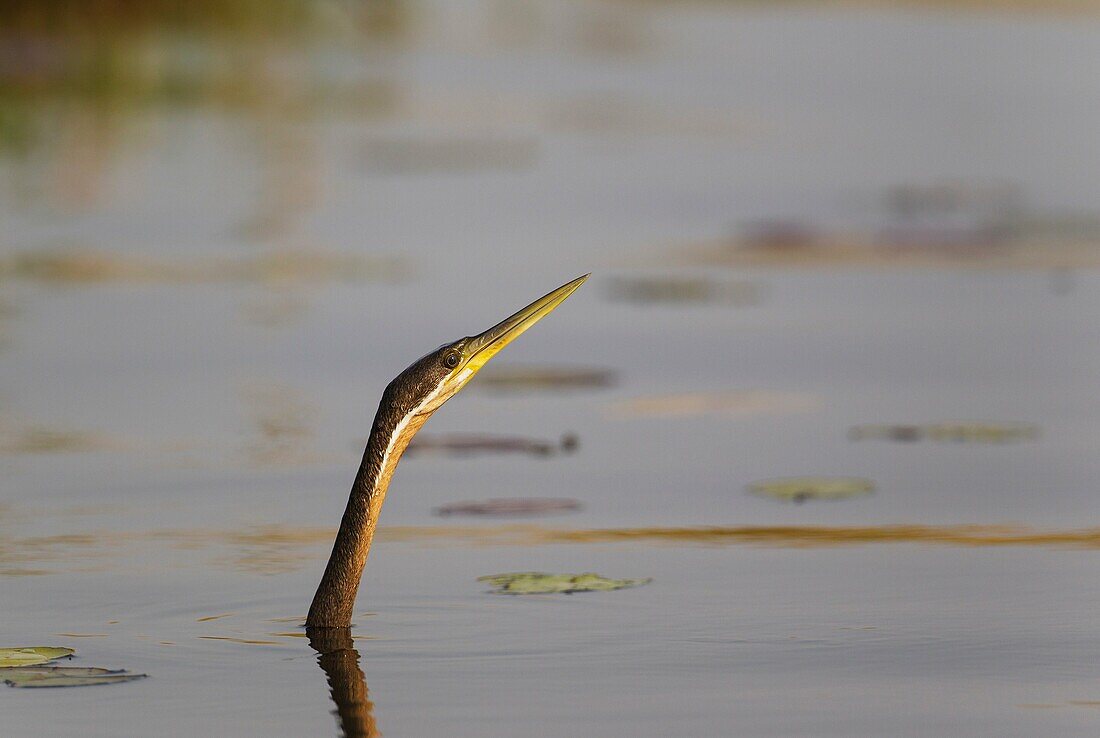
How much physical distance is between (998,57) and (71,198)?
46.8ft

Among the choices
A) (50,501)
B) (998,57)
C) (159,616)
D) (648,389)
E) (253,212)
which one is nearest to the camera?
(159,616)

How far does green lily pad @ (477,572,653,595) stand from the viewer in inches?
282

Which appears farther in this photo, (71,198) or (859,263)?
(71,198)

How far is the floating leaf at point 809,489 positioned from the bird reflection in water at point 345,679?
2.31 meters

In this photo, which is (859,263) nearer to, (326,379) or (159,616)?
(326,379)

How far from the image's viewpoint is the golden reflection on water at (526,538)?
7.87 meters

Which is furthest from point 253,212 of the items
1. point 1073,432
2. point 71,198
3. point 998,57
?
point 998,57

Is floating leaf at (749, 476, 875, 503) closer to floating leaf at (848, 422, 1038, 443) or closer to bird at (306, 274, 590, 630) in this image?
floating leaf at (848, 422, 1038, 443)

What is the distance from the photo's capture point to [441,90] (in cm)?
2678

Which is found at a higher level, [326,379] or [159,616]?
[326,379]

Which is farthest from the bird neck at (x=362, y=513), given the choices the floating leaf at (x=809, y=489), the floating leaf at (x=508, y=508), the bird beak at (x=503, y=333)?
the floating leaf at (x=809, y=489)

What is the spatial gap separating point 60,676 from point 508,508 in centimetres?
248

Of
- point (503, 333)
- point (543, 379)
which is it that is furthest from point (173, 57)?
point (503, 333)

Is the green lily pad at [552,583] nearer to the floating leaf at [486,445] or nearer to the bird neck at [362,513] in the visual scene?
the bird neck at [362,513]
